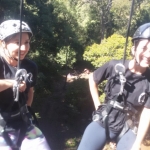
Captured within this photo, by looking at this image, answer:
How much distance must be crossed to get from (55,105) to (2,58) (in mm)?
9313

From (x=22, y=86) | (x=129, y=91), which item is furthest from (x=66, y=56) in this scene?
(x=22, y=86)

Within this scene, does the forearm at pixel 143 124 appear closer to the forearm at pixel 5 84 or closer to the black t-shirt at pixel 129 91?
the black t-shirt at pixel 129 91

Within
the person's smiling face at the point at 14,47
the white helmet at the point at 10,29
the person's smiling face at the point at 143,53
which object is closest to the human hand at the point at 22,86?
the person's smiling face at the point at 14,47

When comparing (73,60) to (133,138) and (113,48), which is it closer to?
(113,48)

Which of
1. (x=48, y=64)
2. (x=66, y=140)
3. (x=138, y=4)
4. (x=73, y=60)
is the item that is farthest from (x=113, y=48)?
(x=138, y=4)

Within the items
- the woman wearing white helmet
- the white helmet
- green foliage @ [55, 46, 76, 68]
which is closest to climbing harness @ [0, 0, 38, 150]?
the white helmet

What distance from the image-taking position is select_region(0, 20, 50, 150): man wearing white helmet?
1.47m

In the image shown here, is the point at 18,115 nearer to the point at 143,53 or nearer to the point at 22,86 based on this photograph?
the point at 22,86

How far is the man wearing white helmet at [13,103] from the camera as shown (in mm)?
1470

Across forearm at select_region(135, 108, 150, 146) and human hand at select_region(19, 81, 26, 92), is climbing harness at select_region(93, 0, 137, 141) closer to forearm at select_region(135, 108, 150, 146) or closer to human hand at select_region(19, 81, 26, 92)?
forearm at select_region(135, 108, 150, 146)

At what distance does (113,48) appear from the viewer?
7.95 metres

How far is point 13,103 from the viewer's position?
150 cm

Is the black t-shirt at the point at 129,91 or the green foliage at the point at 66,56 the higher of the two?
the black t-shirt at the point at 129,91

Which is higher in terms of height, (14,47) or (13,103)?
(14,47)
